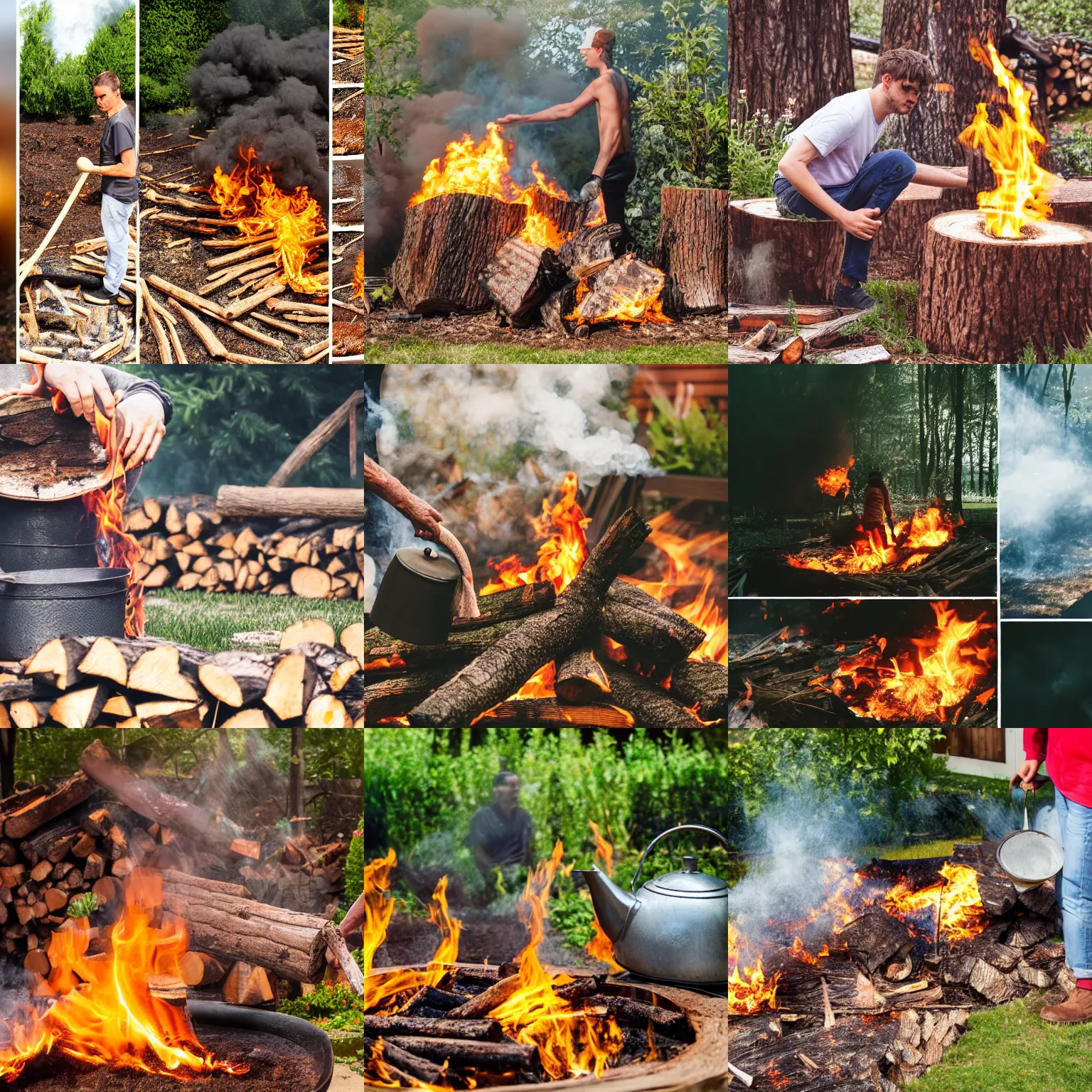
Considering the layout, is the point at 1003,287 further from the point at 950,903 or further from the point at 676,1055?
the point at 676,1055

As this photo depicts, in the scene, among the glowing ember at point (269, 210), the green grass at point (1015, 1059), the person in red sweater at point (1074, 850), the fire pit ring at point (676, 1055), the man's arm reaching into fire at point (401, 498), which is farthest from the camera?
the man's arm reaching into fire at point (401, 498)

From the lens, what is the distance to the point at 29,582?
428 centimetres

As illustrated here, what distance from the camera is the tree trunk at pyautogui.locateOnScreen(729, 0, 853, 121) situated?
422 centimetres

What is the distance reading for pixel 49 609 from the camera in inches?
168

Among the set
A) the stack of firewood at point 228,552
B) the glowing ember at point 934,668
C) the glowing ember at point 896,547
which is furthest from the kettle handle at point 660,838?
the stack of firewood at point 228,552

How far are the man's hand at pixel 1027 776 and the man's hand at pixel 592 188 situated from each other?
9.10 feet

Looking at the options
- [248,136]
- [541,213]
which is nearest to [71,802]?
[248,136]

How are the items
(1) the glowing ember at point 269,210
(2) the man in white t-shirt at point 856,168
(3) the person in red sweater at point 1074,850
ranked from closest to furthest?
1. (3) the person in red sweater at point 1074,850
2. (2) the man in white t-shirt at point 856,168
3. (1) the glowing ember at point 269,210

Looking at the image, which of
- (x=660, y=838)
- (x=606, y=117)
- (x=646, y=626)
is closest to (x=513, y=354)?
(x=606, y=117)

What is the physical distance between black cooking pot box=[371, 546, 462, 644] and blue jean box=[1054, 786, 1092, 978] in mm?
2500

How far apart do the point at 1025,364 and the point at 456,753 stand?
273cm

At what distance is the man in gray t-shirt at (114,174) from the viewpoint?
168 inches

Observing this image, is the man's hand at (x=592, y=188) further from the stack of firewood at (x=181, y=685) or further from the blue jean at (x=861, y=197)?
the stack of firewood at (x=181, y=685)

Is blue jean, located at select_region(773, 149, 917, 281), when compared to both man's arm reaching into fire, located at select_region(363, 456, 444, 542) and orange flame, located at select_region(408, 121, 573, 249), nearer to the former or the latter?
orange flame, located at select_region(408, 121, 573, 249)
